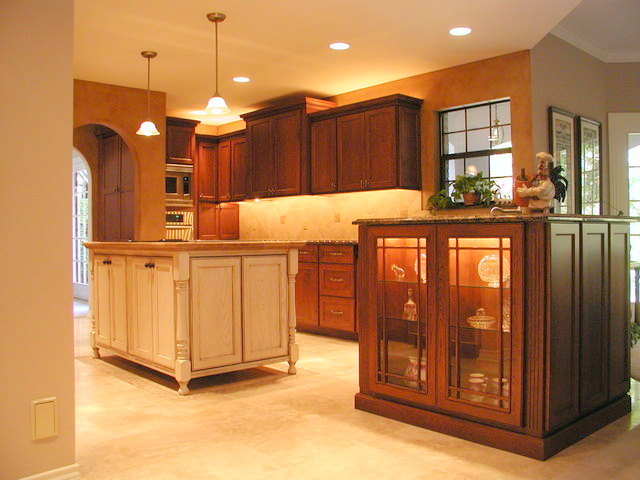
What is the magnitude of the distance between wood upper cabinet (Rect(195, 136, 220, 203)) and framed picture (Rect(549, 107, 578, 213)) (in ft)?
15.4

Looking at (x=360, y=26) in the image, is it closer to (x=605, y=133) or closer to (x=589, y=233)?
(x=589, y=233)

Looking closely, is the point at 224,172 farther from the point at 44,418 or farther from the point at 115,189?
the point at 44,418

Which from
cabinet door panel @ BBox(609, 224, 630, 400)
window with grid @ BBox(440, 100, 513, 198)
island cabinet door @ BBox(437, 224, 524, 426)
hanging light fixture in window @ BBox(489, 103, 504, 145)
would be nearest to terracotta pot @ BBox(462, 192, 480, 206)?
window with grid @ BBox(440, 100, 513, 198)

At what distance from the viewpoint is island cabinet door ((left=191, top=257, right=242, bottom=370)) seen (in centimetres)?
392

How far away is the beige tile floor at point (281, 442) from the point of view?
259 centimetres

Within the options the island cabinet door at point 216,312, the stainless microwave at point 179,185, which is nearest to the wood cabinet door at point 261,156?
the stainless microwave at point 179,185

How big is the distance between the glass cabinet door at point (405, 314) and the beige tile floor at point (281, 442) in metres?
0.24

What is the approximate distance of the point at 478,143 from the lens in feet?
19.0

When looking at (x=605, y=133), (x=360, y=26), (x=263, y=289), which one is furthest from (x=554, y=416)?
(x=605, y=133)

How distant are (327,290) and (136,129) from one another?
2.82 meters

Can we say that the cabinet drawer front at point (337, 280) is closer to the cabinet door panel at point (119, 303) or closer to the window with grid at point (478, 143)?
the window with grid at point (478, 143)

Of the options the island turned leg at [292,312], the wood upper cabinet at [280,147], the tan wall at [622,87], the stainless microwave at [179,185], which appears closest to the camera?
the island turned leg at [292,312]

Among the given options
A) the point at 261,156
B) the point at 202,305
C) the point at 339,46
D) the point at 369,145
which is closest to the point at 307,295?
the point at 369,145

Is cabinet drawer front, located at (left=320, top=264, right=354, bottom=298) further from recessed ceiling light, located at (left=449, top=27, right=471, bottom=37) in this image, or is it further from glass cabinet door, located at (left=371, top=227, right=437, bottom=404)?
glass cabinet door, located at (left=371, top=227, right=437, bottom=404)
